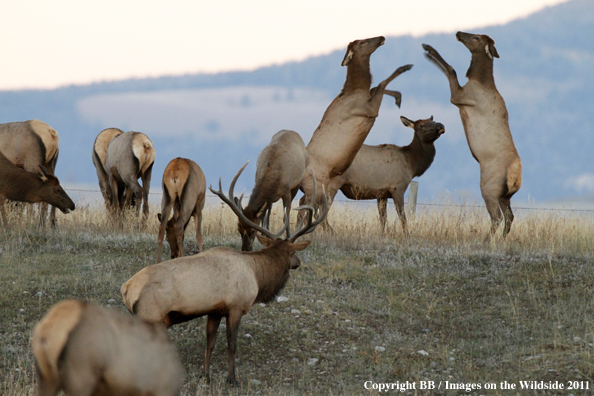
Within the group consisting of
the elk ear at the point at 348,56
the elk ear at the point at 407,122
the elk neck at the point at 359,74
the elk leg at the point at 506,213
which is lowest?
the elk leg at the point at 506,213

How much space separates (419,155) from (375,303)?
594cm

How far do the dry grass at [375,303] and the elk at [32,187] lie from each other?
2.22ft

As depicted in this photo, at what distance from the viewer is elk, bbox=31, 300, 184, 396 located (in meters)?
3.54

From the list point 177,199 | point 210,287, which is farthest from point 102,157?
point 210,287

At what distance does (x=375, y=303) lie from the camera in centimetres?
903

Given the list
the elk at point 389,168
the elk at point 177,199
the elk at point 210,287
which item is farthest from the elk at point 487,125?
the elk at point 210,287

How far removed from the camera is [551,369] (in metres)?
Result: 6.70

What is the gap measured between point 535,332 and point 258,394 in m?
3.54

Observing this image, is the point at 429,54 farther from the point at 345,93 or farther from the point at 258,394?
the point at 258,394

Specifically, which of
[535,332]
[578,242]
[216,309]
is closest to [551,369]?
[535,332]

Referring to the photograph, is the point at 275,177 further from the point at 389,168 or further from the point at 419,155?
the point at 419,155

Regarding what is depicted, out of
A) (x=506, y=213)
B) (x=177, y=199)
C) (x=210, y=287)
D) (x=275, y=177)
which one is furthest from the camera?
(x=506, y=213)

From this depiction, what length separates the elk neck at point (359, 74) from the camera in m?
12.9

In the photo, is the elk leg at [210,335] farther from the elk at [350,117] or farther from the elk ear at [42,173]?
the elk ear at [42,173]
